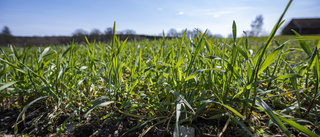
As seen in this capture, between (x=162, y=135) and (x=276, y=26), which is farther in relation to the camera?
(x=162, y=135)

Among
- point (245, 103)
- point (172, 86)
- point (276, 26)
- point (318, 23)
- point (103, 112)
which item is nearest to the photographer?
point (276, 26)

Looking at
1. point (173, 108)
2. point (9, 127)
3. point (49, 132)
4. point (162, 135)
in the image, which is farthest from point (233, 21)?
point (9, 127)

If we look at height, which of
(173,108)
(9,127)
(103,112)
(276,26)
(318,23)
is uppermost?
(318,23)

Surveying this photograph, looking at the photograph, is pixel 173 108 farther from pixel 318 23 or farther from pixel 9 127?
pixel 318 23

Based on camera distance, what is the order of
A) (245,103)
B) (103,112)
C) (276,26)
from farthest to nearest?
(103,112) → (245,103) → (276,26)

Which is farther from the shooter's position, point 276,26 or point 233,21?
point 233,21

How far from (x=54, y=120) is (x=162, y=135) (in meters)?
0.71

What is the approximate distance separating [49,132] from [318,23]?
41.8 meters

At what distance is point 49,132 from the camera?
0.97 meters

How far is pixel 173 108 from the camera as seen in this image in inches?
36.0

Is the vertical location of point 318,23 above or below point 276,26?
above

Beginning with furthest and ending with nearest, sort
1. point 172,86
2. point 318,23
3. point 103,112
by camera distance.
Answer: point 318,23 < point 103,112 < point 172,86

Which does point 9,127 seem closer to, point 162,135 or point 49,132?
point 49,132

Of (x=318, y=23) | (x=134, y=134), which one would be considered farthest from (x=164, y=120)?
(x=318, y=23)
